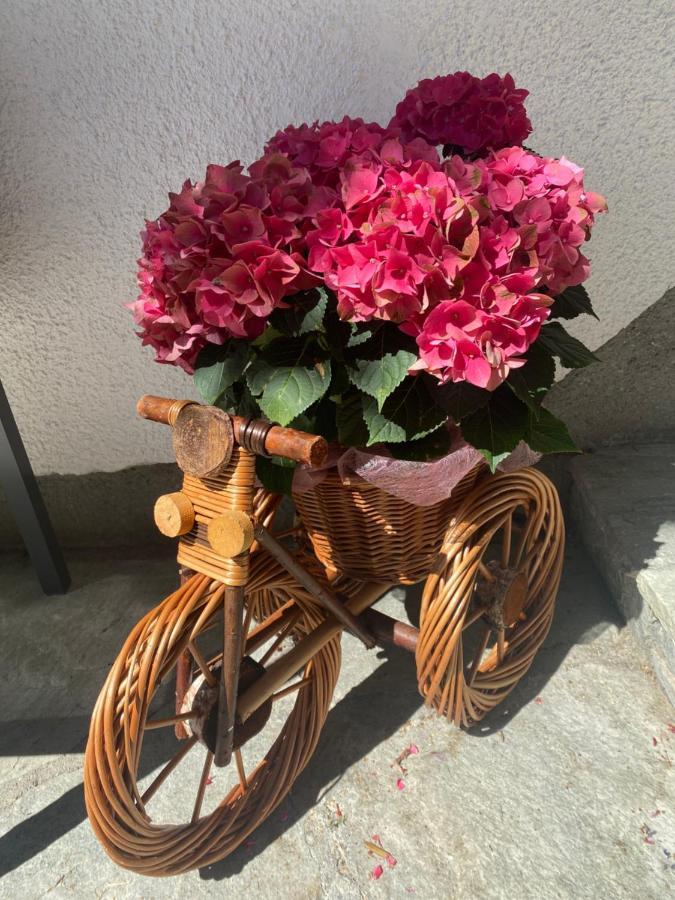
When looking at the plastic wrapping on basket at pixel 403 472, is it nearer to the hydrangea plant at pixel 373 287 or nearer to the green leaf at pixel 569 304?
the hydrangea plant at pixel 373 287

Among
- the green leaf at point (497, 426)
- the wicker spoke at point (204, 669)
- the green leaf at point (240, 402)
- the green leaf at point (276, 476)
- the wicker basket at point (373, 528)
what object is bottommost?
the wicker spoke at point (204, 669)

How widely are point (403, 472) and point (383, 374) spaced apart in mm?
134

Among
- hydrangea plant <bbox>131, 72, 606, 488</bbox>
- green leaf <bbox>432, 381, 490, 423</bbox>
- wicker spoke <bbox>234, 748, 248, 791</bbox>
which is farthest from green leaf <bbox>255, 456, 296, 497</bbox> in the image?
wicker spoke <bbox>234, 748, 248, 791</bbox>

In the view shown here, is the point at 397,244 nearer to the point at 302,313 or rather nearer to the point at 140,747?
the point at 302,313

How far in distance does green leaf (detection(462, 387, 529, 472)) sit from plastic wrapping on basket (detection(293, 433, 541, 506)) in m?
0.03

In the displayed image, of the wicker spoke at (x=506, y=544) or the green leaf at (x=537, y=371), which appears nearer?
the green leaf at (x=537, y=371)

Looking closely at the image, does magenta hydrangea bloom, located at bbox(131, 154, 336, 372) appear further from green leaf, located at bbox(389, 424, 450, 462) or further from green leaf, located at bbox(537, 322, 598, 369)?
green leaf, located at bbox(537, 322, 598, 369)

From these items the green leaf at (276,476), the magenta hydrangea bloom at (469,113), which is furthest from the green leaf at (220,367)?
the magenta hydrangea bloom at (469,113)

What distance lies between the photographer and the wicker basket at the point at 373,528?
3.17ft

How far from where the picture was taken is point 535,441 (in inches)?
36.5

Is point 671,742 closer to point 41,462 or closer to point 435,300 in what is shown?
point 435,300

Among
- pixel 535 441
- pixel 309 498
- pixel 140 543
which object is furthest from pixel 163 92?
pixel 140 543

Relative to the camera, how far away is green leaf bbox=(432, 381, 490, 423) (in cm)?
83

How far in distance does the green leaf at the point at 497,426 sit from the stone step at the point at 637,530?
62 centimetres
